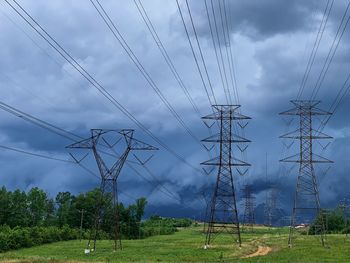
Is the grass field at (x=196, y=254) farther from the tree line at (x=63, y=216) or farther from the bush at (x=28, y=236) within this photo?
the tree line at (x=63, y=216)

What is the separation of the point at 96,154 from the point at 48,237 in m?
59.5

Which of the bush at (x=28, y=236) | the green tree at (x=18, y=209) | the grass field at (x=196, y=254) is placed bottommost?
the grass field at (x=196, y=254)

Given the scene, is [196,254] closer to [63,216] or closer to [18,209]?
[18,209]

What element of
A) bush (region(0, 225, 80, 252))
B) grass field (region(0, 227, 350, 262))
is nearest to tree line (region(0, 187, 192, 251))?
bush (region(0, 225, 80, 252))

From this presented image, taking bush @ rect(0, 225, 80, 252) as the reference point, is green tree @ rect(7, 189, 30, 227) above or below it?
above

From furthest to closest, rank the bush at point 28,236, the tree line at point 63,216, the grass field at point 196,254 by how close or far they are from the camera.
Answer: the tree line at point 63,216 < the bush at point 28,236 < the grass field at point 196,254

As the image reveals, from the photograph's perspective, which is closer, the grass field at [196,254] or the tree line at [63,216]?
the grass field at [196,254]

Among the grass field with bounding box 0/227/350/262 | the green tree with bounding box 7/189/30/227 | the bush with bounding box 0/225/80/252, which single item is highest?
the green tree with bounding box 7/189/30/227

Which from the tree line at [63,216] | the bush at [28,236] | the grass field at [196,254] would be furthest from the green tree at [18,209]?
the grass field at [196,254]

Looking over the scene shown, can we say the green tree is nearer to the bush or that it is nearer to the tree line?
the tree line

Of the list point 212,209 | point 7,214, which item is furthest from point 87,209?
point 212,209

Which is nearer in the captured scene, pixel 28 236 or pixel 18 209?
pixel 28 236

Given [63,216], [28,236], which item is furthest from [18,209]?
[28,236]

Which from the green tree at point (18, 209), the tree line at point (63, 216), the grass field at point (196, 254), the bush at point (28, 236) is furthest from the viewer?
the green tree at point (18, 209)
